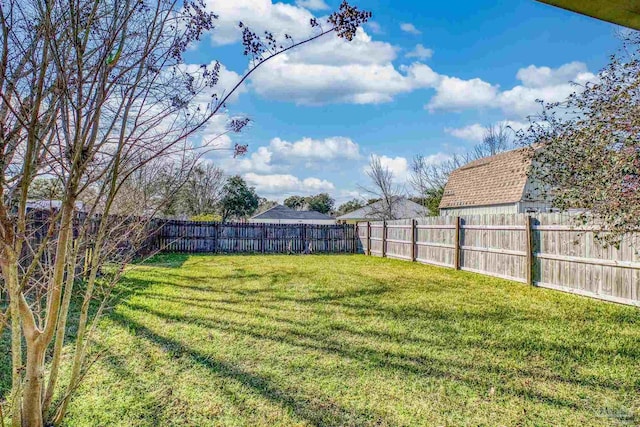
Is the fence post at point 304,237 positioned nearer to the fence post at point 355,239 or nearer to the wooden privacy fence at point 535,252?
the fence post at point 355,239

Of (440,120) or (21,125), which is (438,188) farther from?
(21,125)

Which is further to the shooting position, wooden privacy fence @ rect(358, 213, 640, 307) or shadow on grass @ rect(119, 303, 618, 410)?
wooden privacy fence @ rect(358, 213, 640, 307)

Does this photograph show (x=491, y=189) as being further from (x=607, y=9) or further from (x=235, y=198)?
(x=235, y=198)

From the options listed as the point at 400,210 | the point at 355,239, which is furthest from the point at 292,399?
the point at 400,210

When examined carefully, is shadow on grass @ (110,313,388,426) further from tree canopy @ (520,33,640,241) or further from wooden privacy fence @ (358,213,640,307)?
wooden privacy fence @ (358,213,640,307)

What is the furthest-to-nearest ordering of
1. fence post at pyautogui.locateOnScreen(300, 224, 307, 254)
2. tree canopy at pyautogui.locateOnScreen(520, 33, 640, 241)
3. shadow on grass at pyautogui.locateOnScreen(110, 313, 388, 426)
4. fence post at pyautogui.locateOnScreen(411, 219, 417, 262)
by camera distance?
1. fence post at pyautogui.locateOnScreen(300, 224, 307, 254)
2. fence post at pyautogui.locateOnScreen(411, 219, 417, 262)
3. tree canopy at pyautogui.locateOnScreen(520, 33, 640, 241)
4. shadow on grass at pyautogui.locateOnScreen(110, 313, 388, 426)

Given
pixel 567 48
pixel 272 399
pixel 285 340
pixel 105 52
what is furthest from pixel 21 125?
pixel 567 48

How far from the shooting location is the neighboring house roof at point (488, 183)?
41.7 feet

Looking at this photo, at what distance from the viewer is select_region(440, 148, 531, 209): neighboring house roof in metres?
12.7

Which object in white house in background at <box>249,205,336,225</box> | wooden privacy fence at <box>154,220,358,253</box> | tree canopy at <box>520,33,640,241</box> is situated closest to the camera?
tree canopy at <box>520,33,640,241</box>

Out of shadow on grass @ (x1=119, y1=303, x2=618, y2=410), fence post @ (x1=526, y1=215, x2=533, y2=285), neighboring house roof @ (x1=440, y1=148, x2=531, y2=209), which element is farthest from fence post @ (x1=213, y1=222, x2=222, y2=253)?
fence post @ (x1=526, y1=215, x2=533, y2=285)

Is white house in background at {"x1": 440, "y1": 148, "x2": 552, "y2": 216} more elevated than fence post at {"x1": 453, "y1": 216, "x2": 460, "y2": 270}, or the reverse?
white house in background at {"x1": 440, "y1": 148, "x2": 552, "y2": 216}

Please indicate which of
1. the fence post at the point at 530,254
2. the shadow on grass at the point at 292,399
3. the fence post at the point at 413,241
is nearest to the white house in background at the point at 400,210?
the fence post at the point at 413,241

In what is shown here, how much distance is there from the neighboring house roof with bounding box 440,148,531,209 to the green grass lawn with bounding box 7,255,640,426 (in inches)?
307
